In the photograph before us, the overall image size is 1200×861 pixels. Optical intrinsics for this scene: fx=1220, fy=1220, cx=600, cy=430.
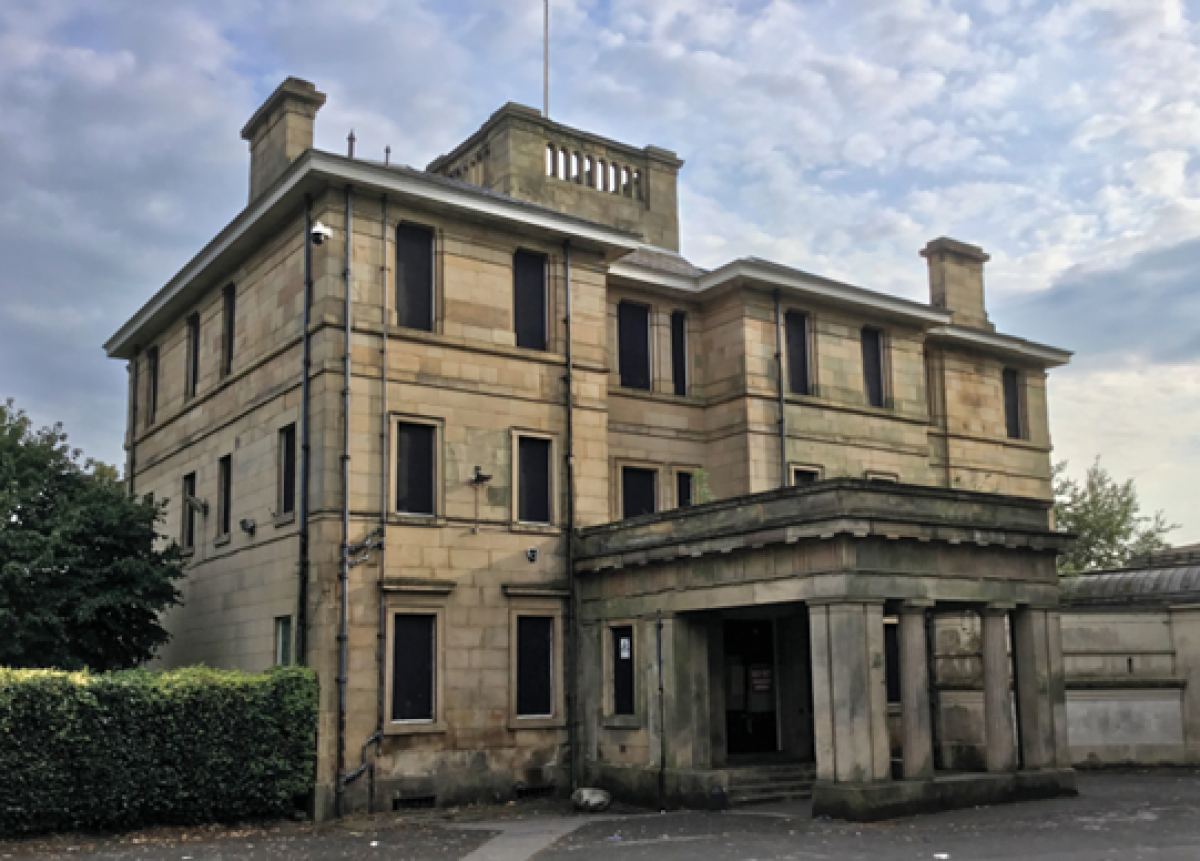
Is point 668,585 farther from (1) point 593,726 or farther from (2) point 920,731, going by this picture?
(2) point 920,731

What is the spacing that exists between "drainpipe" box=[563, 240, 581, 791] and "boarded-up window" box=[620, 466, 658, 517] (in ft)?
7.93

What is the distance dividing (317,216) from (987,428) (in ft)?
65.4

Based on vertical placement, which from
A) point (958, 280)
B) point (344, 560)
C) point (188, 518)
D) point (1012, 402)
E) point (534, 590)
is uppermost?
point (958, 280)

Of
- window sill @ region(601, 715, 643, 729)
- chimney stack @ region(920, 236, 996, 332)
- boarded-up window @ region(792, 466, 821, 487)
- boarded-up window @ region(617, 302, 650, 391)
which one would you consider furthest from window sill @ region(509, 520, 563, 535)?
chimney stack @ region(920, 236, 996, 332)

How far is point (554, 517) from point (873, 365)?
1047cm

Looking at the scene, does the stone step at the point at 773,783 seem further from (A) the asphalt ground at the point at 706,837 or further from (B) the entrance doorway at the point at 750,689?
(B) the entrance doorway at the point at 750,689

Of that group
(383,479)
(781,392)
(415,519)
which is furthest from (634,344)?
(383,479)

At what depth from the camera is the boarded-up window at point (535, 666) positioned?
78.4 feet

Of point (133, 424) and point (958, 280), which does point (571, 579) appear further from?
point (958, 280)

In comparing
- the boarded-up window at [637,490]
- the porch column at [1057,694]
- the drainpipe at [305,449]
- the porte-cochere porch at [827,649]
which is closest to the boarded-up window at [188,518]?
the drainpipe at [305,449]

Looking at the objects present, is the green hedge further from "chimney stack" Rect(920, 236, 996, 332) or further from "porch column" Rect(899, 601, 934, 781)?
"chimney stack" Rect(920, 236, 996, 332)

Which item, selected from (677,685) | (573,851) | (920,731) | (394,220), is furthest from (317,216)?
(920,731)

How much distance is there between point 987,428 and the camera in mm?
34156

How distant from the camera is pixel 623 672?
23594mm
